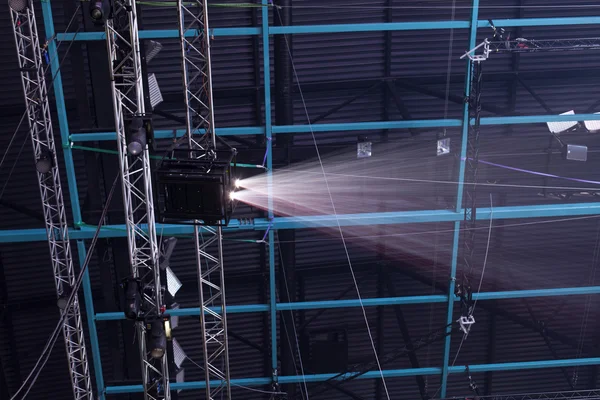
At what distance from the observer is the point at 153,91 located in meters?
10.0

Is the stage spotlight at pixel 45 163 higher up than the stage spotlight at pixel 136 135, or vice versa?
the stage spotlight at pixel 136 135

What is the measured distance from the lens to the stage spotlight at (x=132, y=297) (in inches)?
313

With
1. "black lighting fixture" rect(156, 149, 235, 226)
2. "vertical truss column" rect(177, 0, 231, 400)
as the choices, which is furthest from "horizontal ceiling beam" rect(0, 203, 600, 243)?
"black lighting fixture" rect(156, 149, 235, 226)

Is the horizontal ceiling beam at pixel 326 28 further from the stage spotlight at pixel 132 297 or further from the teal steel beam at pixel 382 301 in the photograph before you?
the teal steel beam at pixel 382 301

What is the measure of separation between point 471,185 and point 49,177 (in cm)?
646

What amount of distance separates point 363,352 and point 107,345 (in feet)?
15.5

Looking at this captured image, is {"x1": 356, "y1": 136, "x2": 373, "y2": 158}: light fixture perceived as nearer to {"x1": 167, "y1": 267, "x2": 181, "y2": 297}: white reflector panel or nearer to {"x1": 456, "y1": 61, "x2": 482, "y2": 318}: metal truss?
{"x1": 456, "y1": 61, "x2": 482, "y2": 318}: metal truss

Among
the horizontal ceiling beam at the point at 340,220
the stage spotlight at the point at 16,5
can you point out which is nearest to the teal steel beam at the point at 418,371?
the horizontal ceiling beam at the point at 340,220

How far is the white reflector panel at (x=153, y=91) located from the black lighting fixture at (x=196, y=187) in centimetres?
263

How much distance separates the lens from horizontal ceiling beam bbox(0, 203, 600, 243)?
10.3 meters

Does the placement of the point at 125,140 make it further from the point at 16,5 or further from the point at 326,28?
the point at 326,28

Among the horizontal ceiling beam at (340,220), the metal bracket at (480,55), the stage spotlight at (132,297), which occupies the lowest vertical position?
the stage spotlight at (132,297)

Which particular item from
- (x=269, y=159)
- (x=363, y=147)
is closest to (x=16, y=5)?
(x=269, y=159)

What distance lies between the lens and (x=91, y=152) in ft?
34.4
